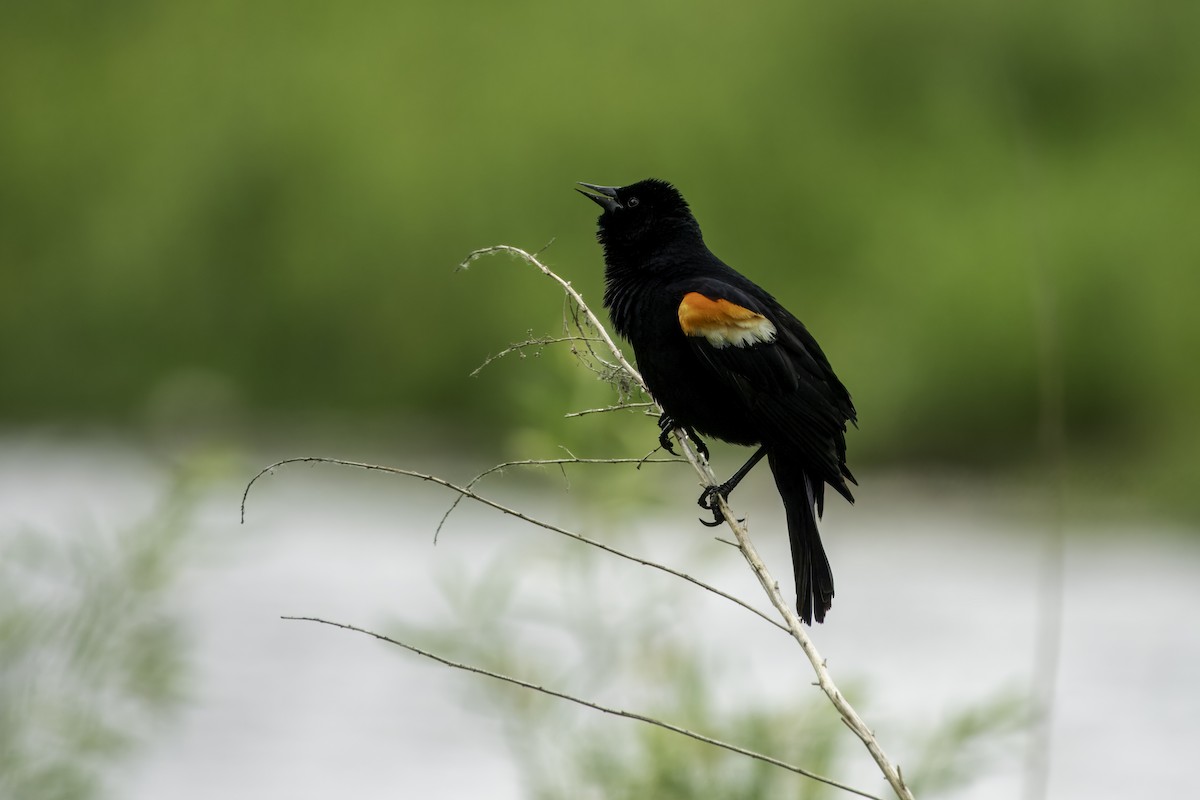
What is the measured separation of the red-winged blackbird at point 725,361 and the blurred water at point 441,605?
6.14ft

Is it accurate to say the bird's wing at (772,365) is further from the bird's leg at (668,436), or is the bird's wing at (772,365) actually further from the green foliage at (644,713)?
the green foliage at (644,713)

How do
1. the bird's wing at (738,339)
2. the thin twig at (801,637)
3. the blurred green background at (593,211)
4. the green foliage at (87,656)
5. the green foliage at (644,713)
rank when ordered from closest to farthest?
the thin twig at (801,637) < the bird's wing at (738,339) < the green foliage at (87,656) < the green foliage at (644,713) < the blurred green background at (593,211)

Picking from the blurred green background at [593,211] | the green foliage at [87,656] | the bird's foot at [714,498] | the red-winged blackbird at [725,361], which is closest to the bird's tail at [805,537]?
the red-winged blackbird at [725,361]

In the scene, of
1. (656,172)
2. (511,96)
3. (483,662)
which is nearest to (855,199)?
(656,172)

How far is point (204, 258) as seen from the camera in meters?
9.33

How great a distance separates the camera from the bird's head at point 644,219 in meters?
3.19

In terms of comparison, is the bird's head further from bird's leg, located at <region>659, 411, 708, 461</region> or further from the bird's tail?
the bird's tail

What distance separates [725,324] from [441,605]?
14.8 feet

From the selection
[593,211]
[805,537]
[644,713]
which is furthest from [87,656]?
[593,211]

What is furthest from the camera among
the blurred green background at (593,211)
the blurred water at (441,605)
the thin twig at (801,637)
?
the blurred green background at (593,211)

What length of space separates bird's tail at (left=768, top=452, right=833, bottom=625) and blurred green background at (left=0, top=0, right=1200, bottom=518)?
555 cm

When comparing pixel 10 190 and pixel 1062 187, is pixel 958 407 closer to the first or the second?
pixel 1062 187

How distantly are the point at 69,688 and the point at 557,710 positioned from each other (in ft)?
3.46

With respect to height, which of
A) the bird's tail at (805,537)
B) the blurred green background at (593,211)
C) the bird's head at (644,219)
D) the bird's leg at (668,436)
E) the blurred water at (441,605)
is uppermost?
the bird's head at (644,219)
